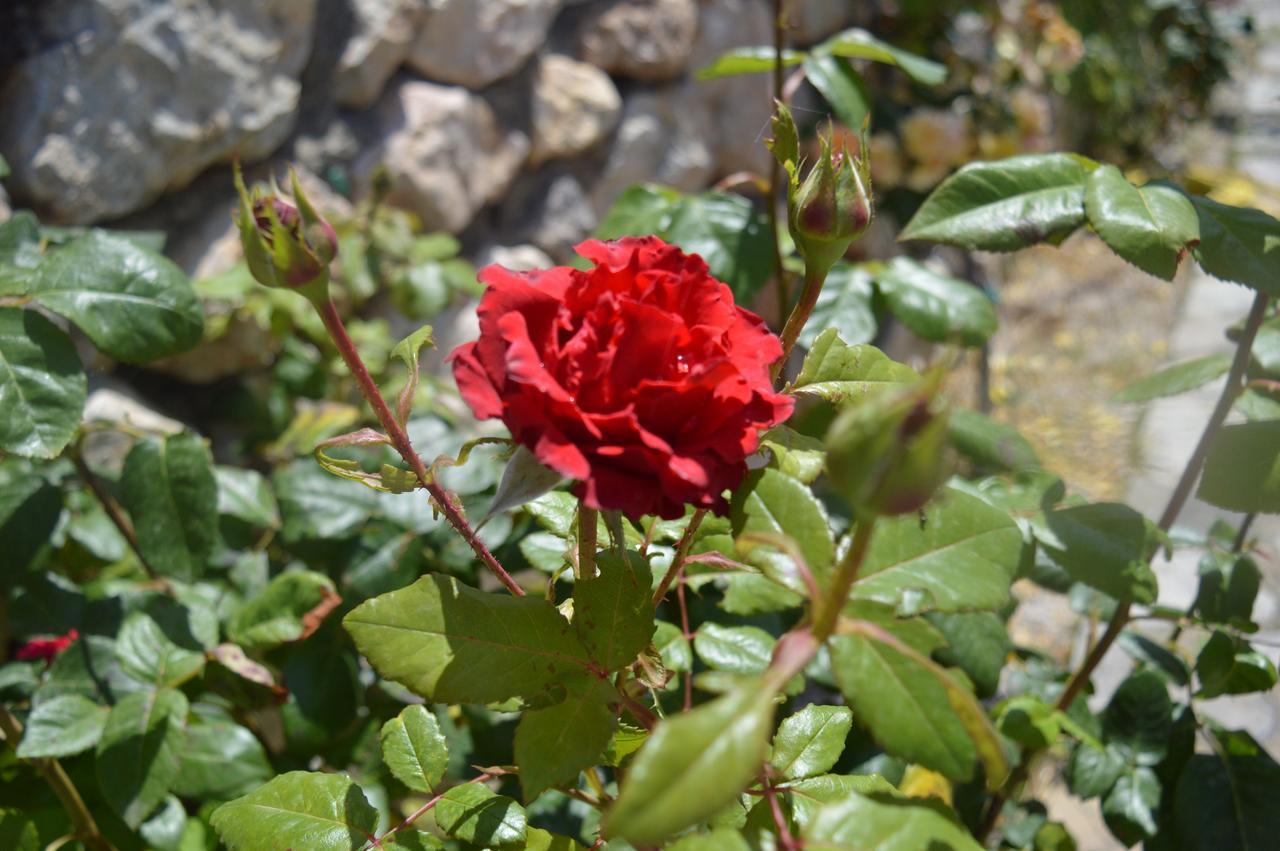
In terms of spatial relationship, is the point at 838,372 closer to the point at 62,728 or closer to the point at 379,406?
the point at 379,406

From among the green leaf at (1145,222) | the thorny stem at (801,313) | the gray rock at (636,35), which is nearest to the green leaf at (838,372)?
the thorny stem at (801,313)

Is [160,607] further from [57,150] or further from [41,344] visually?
[57,150]

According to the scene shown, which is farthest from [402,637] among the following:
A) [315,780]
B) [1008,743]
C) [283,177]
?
[283,177]

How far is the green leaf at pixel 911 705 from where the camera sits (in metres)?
0.37

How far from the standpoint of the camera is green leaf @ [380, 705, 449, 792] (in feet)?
1.98

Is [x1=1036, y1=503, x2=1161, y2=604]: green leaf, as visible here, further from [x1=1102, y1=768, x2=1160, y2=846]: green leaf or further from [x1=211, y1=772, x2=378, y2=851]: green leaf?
[x1=211, y1=772, x2=378, y2=851]: green leaf

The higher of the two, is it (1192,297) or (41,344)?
(41,344)

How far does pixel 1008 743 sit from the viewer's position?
40.4 inches

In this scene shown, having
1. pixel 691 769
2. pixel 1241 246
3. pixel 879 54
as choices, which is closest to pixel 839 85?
pixel 879 54

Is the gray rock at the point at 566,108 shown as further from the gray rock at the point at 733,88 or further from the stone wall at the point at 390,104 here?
the gray rock at the point at 733,88

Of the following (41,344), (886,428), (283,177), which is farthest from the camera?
(283,177)

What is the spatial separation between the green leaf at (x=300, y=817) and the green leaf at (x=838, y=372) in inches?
13.9

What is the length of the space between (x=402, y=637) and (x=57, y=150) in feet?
3.67

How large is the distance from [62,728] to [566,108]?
4.83 feet
